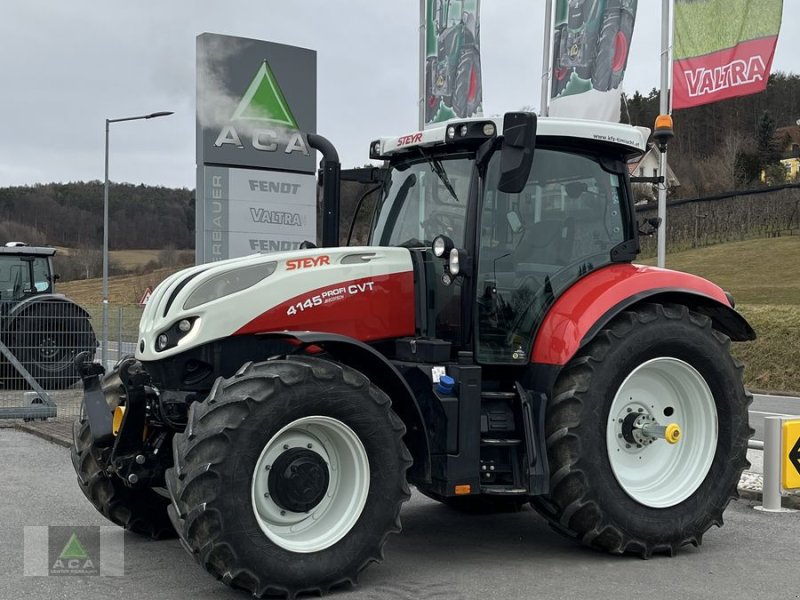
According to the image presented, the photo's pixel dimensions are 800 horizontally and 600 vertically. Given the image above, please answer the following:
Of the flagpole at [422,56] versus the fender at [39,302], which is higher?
the flagpole at [422,56]

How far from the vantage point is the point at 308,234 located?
13492mm

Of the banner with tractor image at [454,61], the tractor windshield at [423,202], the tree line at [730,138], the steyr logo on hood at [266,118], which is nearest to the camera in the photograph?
the tractor windshield at [423,202]

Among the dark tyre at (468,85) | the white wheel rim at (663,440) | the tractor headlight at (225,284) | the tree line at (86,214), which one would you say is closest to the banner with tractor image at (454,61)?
the dark tyre at (468,85)

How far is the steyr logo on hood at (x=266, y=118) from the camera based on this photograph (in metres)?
12.9

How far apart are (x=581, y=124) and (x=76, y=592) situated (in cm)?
400

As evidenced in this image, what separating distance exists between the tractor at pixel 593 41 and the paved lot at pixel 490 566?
28.4 ft

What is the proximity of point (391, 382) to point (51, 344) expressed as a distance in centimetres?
1067

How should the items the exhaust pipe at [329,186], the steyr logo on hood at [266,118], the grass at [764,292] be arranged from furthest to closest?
the grass at [764,292] < the steyr logo on hood at [266,118] < the exhaust pipe at [329,186]

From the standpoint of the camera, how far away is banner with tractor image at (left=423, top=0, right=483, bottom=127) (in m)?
17.2

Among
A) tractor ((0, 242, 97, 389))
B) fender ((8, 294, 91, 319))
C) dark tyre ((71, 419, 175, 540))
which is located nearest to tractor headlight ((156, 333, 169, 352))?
dark tyre ((71, 419, 175, 540))

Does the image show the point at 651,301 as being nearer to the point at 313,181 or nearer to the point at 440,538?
the point at 440,538

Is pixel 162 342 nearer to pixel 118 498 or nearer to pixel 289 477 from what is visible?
pixel 289 477

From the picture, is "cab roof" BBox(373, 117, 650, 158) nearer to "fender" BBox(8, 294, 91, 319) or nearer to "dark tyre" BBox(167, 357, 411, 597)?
"dark tyre" BBox(167, 357, 411, 597)

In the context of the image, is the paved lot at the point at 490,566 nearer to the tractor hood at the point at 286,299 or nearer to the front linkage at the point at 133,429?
the front linkage at the point at 133,429
